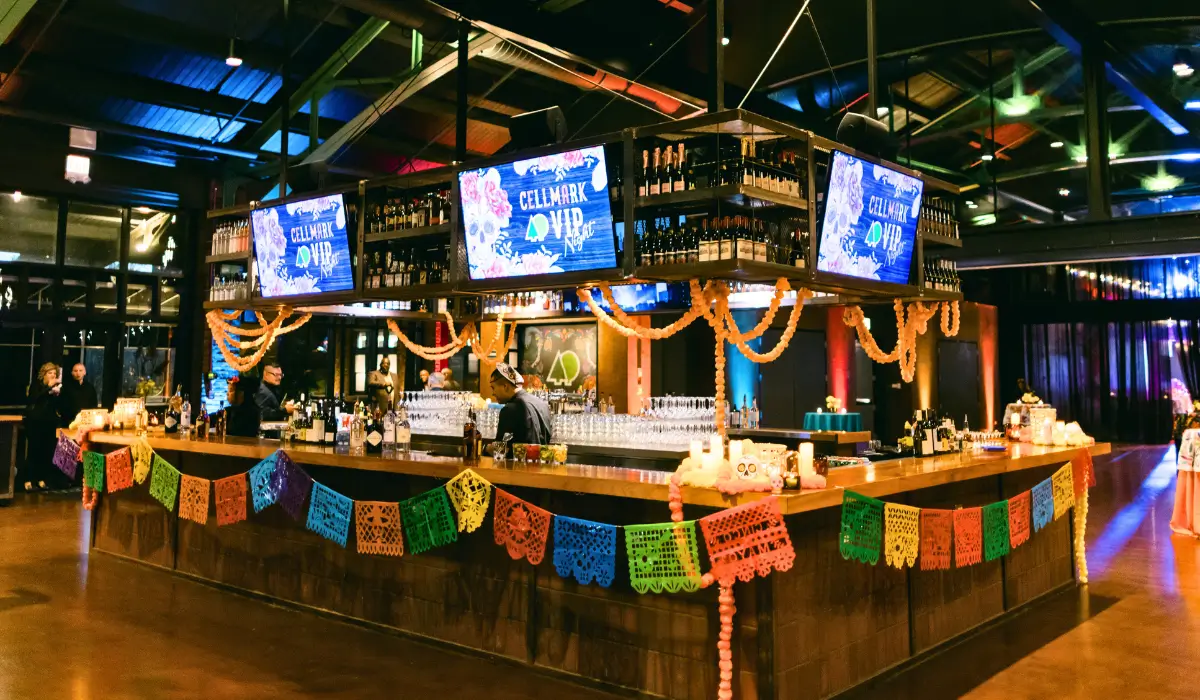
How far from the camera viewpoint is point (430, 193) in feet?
19.6

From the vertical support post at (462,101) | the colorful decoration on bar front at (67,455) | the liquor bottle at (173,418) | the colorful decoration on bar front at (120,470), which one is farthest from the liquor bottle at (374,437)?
the colorful decoration on bar front at (67,455)

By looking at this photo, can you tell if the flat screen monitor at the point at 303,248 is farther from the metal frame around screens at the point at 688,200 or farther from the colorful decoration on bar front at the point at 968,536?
the colorful decoration on bar front at the point at 968,536

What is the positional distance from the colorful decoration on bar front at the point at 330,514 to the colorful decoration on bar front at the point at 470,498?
91 cm

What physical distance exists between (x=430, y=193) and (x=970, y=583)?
14.5 ft

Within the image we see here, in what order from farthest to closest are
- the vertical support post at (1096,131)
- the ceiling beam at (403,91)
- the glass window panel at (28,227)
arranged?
1. the glass window panel at (28,227)
2. the vertical support post at (1096,131)
3. the ceiling beam at (403,91)

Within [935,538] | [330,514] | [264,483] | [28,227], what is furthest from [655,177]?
[28,227]

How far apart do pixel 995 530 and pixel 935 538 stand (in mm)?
724

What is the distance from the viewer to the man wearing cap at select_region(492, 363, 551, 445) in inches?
217

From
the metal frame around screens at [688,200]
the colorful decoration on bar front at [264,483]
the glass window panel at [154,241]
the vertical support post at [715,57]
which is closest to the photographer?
the metal frame around screens at [688,200]

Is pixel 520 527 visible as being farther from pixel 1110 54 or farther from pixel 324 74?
pixel 1110 54

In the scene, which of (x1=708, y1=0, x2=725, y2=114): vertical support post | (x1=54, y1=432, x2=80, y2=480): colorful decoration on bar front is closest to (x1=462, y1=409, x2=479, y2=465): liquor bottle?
(x1=708, y1=0, x2=725, y2=114): vertical support post

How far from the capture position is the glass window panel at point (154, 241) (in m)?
12.3

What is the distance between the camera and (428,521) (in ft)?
15.1

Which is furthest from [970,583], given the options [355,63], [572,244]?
[355,63]
